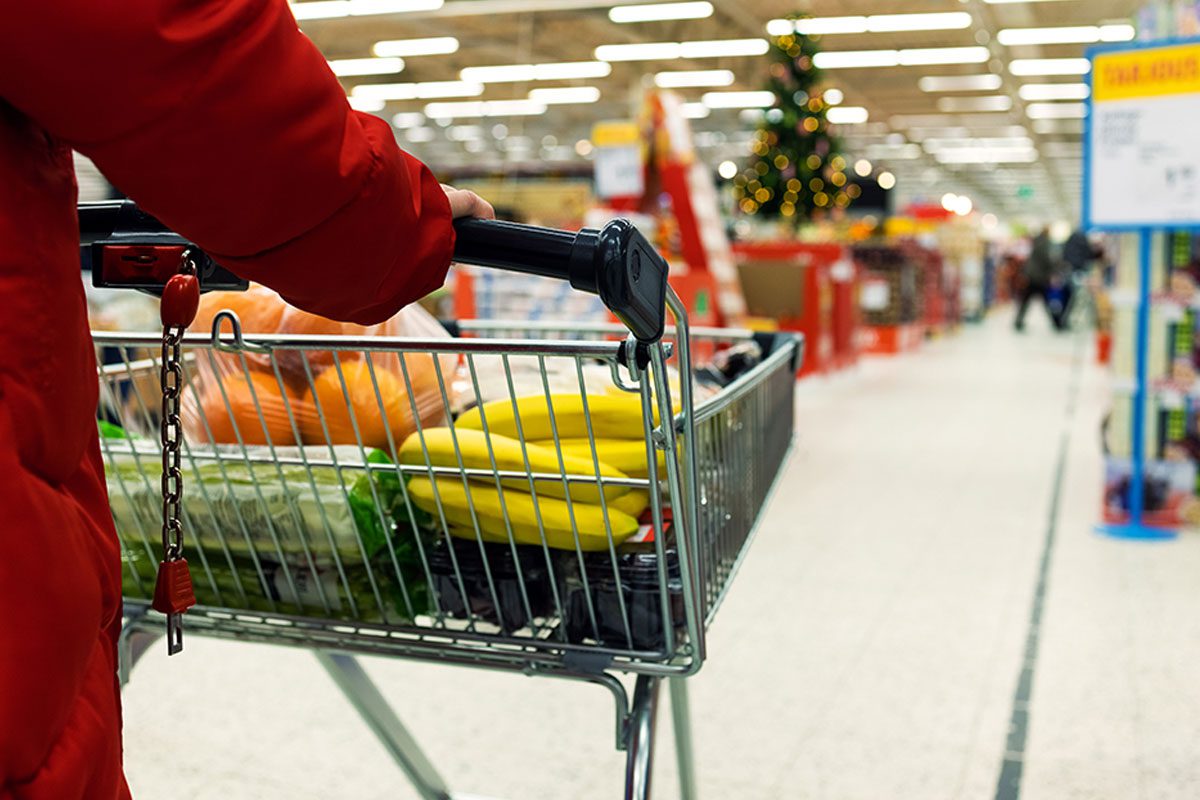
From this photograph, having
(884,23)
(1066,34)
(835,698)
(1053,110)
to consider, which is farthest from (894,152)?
(835,698)

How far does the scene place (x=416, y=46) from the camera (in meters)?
16.2

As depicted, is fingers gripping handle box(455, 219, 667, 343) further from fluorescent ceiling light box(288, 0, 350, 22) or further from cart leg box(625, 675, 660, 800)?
fluorescent ceiling light box(288, 0, 350, 22)

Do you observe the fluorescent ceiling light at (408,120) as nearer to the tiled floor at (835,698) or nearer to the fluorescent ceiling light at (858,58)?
the fluorescent ceiling light at (858,58)

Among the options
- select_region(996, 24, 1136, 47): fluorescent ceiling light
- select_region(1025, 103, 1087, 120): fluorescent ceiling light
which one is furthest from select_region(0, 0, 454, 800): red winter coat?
select_region(1025, 103, 1087, 120): fluorescent ceiling light

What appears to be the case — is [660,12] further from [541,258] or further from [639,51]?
[541,258]

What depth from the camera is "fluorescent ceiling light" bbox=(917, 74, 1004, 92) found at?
1811 cm

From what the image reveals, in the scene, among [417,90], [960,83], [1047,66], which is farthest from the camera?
[417,90]

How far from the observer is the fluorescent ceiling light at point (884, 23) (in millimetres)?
13625

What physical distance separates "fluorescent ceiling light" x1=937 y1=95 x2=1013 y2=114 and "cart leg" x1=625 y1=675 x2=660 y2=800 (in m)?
20.3

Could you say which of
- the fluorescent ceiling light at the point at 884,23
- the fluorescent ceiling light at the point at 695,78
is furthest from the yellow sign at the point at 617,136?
the fluorescent ceiling light at the point at 695,78

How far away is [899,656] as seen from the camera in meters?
2.85

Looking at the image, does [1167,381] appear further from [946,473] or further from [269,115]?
[269,115]

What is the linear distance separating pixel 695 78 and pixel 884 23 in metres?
4.59

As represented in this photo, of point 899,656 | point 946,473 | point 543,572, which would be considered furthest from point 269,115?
point 946,473
